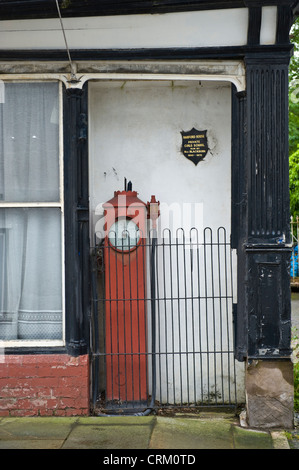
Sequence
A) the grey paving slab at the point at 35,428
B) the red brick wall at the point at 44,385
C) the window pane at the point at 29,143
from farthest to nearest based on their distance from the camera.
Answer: the window pane at the point at 29,143
the red brick wall at the point at 44,385
the grey paving slab at the point at 35,428

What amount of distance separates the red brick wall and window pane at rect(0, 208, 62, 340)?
0.26 meters

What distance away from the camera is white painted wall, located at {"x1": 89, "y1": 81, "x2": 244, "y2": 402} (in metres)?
5.89

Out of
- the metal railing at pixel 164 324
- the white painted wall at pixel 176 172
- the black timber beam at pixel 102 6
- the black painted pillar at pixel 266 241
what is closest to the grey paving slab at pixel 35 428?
the metal railing at pixel 164 324

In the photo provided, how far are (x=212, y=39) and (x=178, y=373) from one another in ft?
10.9

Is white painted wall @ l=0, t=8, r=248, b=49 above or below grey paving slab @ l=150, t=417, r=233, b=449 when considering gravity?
above

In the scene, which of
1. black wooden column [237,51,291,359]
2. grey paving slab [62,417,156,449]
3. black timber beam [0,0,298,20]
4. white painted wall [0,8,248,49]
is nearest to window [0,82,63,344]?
white painted wall [0,8,248,49]

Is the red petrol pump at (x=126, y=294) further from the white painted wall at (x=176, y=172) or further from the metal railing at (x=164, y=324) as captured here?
the white painted wall at (x=176, y=172)

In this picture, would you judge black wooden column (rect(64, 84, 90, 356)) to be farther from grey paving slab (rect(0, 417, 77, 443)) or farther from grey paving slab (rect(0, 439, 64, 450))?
grey paving slab (rect(0, 439, 64, 450))

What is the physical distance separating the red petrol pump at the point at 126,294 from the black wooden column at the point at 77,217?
26 cm

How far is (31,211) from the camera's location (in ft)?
18.1

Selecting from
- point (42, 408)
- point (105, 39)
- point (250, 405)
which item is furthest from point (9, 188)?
point (250, 405)

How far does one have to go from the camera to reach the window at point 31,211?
549 centimetres

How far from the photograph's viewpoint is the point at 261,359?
519 centimetres

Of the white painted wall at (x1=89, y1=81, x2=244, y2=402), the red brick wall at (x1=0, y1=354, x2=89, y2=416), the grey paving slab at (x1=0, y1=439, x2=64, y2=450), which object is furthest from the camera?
the white painted wall at (x1=89, y1=81, x2=244, y2=402)
